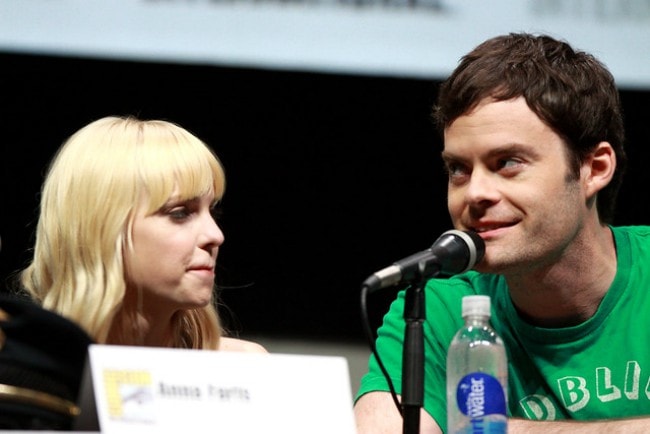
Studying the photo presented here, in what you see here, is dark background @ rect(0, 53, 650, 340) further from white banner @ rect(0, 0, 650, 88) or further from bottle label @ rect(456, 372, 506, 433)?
bottle label @ rect(456, 372, 506, 433)

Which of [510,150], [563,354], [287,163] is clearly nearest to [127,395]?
[510,150]

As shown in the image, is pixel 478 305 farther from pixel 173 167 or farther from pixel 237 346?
pixel 237 346

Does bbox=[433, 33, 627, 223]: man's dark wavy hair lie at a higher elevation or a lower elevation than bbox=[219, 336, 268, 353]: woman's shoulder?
higher

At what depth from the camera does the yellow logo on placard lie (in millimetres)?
1334

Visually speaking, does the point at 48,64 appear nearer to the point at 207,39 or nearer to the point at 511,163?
the point at 207,39

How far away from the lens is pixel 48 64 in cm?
341

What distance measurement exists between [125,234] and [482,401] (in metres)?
1.01

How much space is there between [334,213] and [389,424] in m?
1.64

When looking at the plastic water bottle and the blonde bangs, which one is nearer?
the plastic water bottle

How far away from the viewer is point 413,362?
66.7 inches

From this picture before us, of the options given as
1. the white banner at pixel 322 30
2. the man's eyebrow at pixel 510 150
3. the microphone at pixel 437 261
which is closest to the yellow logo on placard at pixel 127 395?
the microphone at pixel 437 261

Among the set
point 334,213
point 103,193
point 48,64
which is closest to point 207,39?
point 48,64

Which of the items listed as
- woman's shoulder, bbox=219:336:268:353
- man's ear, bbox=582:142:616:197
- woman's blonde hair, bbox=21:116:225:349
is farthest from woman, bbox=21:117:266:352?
man's ear, bbox=582:142:616:197

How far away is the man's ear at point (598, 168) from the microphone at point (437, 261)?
611mm
